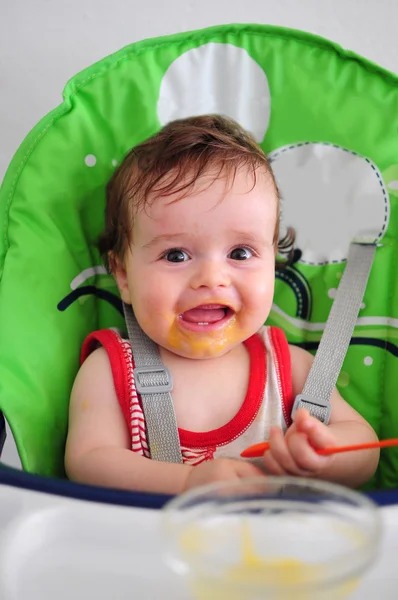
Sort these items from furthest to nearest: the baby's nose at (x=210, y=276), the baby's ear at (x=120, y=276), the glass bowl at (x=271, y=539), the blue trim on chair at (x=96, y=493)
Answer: the baby's ear at (x=120, y=276), the baby's nose at (x=210, y=276), the blue trim on chair at (x=96, y=493), the glass bowl at (x=271, y=539)

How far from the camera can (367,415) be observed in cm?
95

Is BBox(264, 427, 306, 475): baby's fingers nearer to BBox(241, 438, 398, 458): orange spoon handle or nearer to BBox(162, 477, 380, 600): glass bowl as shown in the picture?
BBox(241, 438, 398, 458): orange spoon handle

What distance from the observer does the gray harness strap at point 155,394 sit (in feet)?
2.74

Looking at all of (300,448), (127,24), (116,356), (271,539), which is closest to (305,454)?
(300,448)

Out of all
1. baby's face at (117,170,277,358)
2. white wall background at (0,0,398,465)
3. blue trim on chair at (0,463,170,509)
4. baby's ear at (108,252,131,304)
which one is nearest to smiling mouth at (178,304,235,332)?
baby's face at (117,170,277,358)

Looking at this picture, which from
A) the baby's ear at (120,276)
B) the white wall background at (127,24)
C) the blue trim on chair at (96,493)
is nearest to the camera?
the blue trim on chair at (96,493)

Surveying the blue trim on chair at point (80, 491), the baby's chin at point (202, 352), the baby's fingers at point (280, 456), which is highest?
the blue trim on chair at point (80, 491)

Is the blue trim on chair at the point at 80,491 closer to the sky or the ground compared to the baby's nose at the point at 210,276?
closer to the ground

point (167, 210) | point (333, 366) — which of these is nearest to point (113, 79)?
point (167, 210)

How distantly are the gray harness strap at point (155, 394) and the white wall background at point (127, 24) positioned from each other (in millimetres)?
516

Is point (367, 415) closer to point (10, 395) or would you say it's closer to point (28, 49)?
point (10, 395)

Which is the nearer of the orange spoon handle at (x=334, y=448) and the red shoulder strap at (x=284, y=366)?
the orange spoon handle at (x=334, y=448)

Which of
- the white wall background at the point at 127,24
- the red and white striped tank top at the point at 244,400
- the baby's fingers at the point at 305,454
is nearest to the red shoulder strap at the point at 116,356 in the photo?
the red and white striped tank top at the point at 244,400

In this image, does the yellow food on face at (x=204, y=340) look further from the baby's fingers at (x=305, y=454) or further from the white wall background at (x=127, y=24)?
the white wall background at (x=127, y=24)
